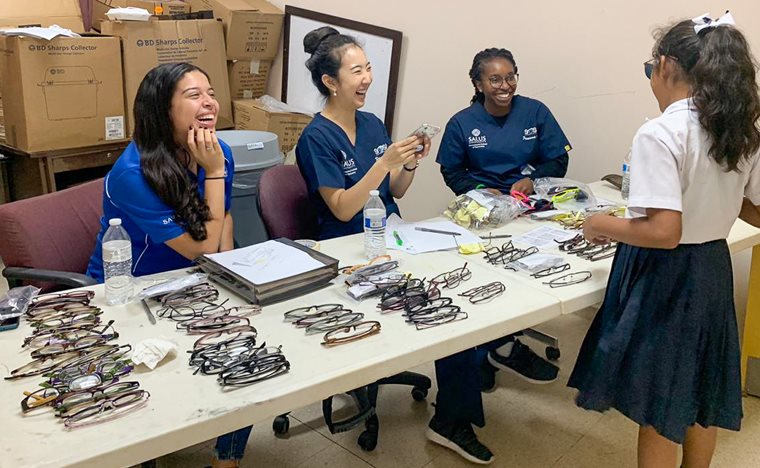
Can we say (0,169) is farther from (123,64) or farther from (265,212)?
(265,212)

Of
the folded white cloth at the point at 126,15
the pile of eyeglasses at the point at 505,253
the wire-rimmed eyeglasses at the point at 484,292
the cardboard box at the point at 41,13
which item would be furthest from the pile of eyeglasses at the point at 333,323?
the cardboard box at the point at 41,13

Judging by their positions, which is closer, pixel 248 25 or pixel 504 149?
pixel 504 149

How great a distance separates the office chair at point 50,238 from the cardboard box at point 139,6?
6.92 feet

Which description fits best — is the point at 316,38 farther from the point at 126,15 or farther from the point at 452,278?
the point at 126,15

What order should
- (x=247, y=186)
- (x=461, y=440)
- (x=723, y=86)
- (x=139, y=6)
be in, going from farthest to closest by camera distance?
(x=139, y=6)
(x=247, y=186)
(x=461, y=440)
(x=723, y=86)

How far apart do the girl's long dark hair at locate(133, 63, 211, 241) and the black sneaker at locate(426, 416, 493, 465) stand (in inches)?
38.4

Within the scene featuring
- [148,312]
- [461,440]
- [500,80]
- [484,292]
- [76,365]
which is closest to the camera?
[76,365]

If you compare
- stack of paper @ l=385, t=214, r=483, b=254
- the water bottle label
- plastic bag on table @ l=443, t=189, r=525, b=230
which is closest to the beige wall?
plastic bag on table @ l=443, t=189, r=525, b=230

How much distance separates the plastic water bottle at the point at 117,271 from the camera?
1.61 m

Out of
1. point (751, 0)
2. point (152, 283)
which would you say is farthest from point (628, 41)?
point (152, 283)

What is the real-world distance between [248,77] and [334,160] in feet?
6.87

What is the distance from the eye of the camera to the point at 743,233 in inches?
81.4

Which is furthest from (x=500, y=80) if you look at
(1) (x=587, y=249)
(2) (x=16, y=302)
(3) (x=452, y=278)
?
(2) (x=16, y=302)

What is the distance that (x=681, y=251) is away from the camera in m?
1.58
